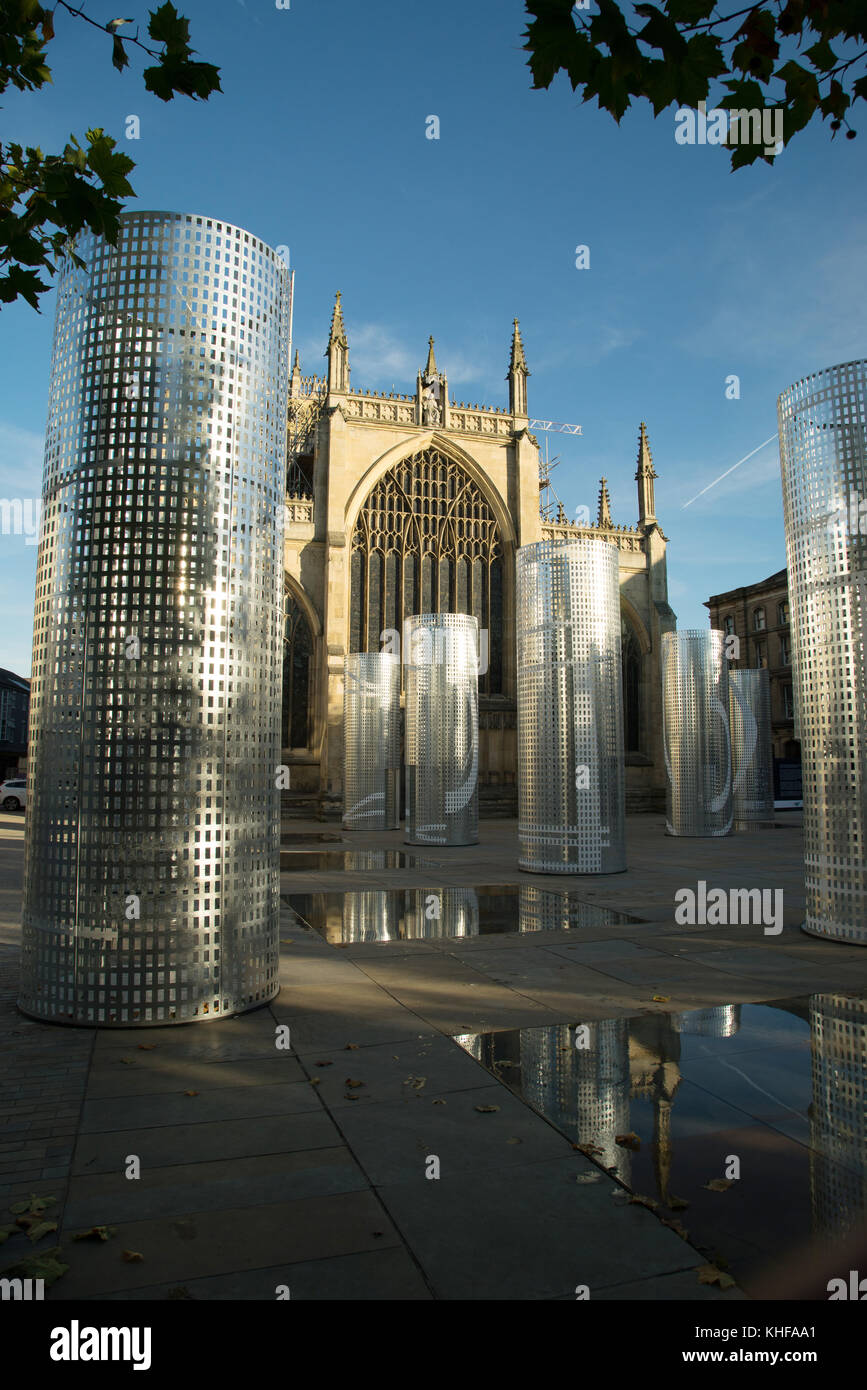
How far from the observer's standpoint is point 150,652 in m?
5.12

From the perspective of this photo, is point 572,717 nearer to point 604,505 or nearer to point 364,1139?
point 364,1139

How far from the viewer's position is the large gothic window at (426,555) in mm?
31766

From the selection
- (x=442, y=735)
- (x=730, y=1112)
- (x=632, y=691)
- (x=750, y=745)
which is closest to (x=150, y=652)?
(x=730, y=1112)

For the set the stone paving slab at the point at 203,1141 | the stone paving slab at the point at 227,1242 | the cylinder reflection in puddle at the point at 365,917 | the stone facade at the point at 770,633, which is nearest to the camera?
the stone paving slab at the point at 227,1242

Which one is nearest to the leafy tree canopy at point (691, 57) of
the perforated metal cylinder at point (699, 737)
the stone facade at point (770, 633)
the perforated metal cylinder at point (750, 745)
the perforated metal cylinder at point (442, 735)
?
the perforated metal cylinder at point (442, 735)

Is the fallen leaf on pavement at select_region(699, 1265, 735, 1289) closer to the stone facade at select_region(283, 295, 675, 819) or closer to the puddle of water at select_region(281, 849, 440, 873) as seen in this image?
the puddle of water at select_region(281, 849, 440, 873)

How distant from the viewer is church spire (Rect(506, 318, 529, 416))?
34156 millimetres

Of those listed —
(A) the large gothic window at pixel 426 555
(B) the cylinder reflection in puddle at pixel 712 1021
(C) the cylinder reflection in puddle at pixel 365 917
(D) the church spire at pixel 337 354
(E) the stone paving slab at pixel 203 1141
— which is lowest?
(C) the cylinder reflection in puddle at pixel 365 917

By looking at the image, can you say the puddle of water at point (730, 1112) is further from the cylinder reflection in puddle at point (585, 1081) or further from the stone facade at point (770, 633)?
the stone facade at point (770, 633)

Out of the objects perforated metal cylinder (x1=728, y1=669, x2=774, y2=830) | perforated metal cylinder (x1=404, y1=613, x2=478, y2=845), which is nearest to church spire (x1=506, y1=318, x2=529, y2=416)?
perforated metal cylinder (x1=728, y1=669, x2=774, y2=830)

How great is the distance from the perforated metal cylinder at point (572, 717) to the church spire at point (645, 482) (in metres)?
25.8
